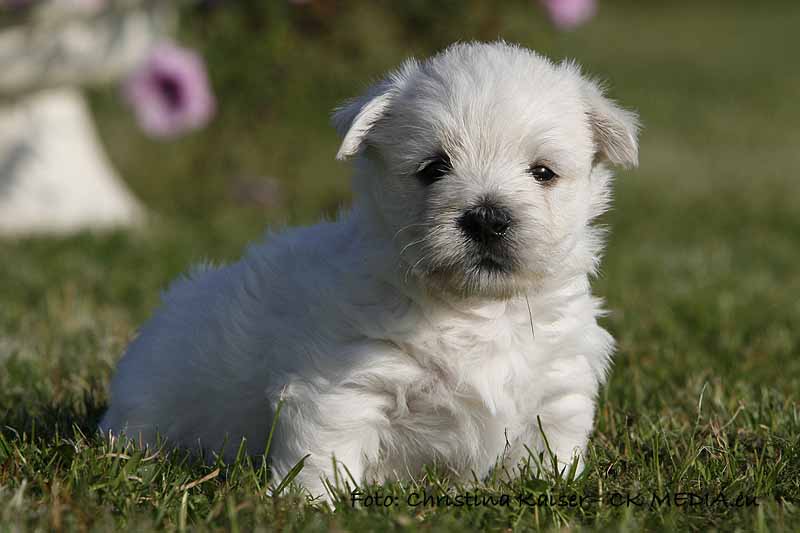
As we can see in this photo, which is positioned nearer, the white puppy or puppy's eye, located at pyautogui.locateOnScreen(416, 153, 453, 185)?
the white puppy

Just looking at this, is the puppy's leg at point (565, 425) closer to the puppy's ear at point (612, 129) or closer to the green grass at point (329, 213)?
the green grass at point (329, 213)

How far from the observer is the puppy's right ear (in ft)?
10.2

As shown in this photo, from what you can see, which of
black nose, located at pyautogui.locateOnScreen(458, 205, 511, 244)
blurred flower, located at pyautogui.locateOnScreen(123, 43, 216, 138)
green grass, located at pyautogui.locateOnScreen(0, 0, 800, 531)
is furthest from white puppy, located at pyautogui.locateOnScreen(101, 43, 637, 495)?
blurred flower, located at pyautogui.locateOnScreen(123, 43, 216, 138)

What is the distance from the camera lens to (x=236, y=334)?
10.6 ft

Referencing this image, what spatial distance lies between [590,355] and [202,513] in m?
1.30

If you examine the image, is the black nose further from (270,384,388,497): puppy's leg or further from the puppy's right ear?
(270,384,388,497): puppy's leg

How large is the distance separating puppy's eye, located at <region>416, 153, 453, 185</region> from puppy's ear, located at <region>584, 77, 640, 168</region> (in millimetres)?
560

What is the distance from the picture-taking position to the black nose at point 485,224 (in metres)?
2.96

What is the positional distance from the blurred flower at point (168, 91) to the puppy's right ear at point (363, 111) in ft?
14.8

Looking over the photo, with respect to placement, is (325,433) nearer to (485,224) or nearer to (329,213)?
(485,224)

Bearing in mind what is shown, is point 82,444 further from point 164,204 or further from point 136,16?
point 164,204

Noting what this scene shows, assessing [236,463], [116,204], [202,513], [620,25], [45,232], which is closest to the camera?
[202,513]

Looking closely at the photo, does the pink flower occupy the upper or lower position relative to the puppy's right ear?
upper

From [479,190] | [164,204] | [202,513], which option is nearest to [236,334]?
[202,513]
